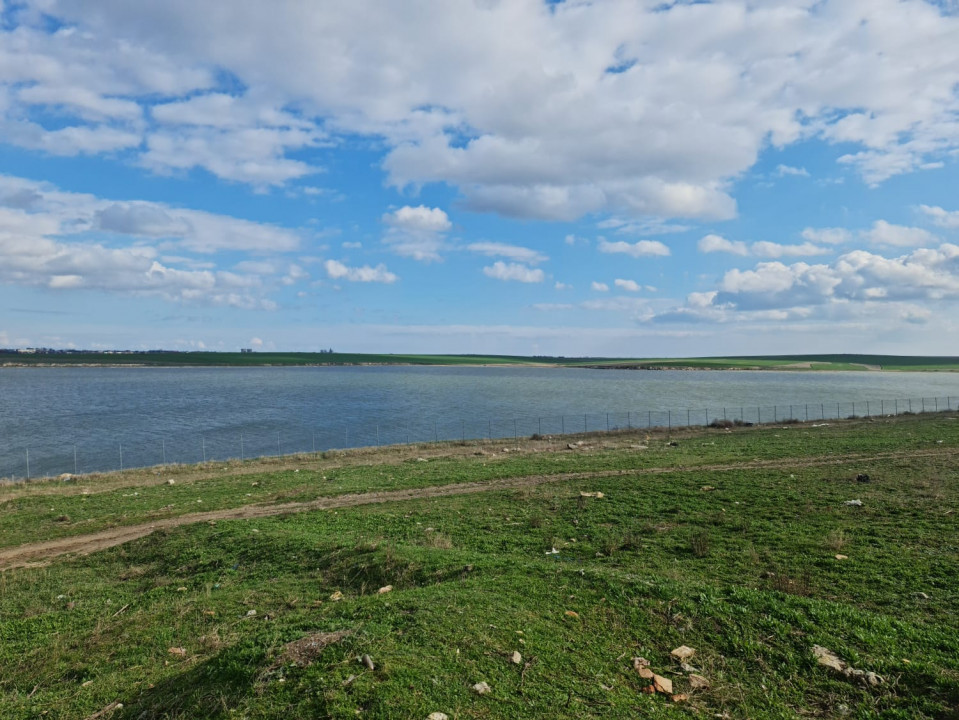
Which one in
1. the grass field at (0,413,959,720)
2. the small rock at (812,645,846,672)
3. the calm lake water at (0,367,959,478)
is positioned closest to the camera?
the grass field at (0,413,959,720)

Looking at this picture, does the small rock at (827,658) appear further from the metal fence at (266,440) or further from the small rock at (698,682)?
the metal fence at (266,440)

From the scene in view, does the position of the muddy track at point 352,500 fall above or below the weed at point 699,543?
below

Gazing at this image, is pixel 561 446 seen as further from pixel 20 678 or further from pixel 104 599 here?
pixel 20 678

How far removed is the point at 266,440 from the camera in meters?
56.2

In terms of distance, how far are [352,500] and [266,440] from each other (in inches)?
1379

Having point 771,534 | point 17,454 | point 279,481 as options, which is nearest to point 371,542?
point 771,534

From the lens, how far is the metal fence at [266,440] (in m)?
45.1

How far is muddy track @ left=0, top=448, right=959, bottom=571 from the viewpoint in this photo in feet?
63.9

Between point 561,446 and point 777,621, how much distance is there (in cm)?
3349

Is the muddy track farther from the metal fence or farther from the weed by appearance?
the metal fence

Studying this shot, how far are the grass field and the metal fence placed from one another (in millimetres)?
20016

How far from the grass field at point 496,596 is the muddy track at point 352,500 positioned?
0.67ft

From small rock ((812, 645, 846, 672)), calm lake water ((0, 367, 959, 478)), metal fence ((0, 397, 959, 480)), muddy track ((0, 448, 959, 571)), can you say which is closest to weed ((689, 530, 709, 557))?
small rock ((812, 645, 846, 672))

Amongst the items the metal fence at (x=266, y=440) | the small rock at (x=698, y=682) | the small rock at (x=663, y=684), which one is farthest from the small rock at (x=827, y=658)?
the metal fence at (x=266, y=440)
